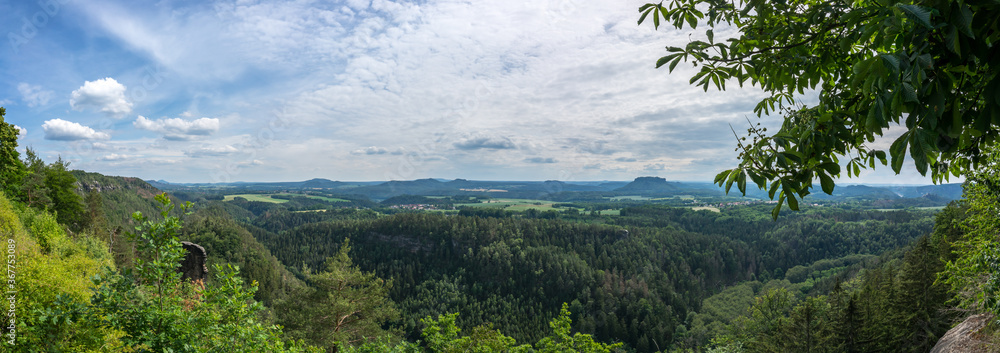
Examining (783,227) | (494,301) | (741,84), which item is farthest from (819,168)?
(783,227)

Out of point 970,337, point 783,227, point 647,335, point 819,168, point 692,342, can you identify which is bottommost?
point 647,335

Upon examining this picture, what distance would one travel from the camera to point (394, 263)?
131125 mm

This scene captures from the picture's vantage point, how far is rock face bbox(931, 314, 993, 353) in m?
10.5

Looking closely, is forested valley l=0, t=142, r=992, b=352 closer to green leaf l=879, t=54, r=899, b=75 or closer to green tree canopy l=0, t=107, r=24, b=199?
green tree canopy l=0, t=107, r=24, b=199

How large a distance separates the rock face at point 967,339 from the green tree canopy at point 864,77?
461 inches

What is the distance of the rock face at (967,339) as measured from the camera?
10.5 m

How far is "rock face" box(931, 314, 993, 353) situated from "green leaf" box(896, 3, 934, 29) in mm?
13953

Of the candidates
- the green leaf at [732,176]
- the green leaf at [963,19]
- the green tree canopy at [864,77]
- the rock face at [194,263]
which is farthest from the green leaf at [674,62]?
the rock face at [194,263]

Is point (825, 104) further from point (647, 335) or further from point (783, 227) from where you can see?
point (783, 227)

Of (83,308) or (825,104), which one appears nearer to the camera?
(825,104)

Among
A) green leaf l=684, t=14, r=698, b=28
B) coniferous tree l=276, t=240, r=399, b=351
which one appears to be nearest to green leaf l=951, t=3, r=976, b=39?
green leaf l=684, t=14, r=698, b=28

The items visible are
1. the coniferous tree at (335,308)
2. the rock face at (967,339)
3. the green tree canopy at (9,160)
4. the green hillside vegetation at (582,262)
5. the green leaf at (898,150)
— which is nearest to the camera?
the green leaf at (898,150)

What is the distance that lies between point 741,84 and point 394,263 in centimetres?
13618

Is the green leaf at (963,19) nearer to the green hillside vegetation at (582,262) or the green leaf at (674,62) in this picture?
the green leaf at (674,62)
